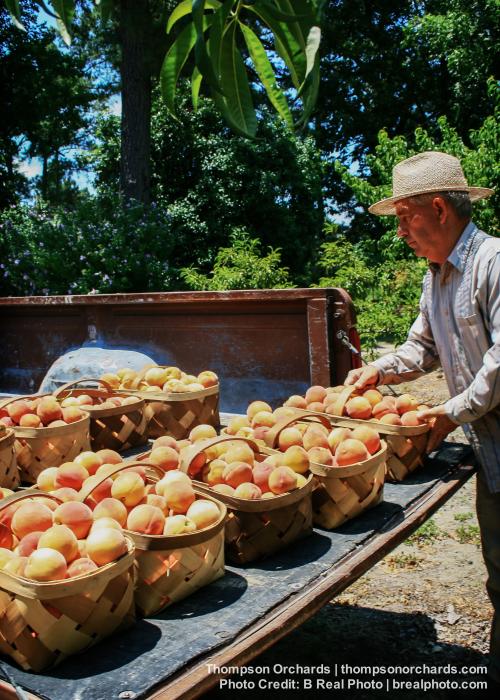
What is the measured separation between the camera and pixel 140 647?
1435 millimetres

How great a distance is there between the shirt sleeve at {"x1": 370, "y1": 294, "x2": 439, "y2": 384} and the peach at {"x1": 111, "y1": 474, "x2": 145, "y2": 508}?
5.10ft

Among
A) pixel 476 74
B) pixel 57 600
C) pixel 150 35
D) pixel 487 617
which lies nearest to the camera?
pixel 57 600

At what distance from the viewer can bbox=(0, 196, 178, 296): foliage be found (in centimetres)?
958

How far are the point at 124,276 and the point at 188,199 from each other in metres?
4.67

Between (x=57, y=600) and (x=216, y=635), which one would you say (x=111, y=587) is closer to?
(x=57, y=600)

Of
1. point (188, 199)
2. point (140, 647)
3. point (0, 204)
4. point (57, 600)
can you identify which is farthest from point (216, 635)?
point (0, 204)

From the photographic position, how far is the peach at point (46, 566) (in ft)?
4.51

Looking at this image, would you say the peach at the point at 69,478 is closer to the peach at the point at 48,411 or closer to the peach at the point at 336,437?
the peach at the point at 48,411

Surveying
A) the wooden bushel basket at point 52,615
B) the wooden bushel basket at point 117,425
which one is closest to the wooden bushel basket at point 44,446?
the wooden bushel basket at point 117,425

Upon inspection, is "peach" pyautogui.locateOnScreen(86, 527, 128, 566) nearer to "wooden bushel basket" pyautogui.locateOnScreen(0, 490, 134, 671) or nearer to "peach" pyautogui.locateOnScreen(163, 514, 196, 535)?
"wooden bushel basket" pyautogui.locateOnScreen(0, 490, 134, 671)

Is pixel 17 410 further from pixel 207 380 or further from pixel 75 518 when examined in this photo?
pixel 75 518

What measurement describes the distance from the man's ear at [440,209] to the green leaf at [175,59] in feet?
5.20

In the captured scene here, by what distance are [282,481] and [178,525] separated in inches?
14.4

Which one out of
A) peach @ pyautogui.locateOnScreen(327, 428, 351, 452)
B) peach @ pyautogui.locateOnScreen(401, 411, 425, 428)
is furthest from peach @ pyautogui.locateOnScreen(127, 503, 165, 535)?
peach @ pyautogui.locateOnScreen(401, 411, 425, 428)
